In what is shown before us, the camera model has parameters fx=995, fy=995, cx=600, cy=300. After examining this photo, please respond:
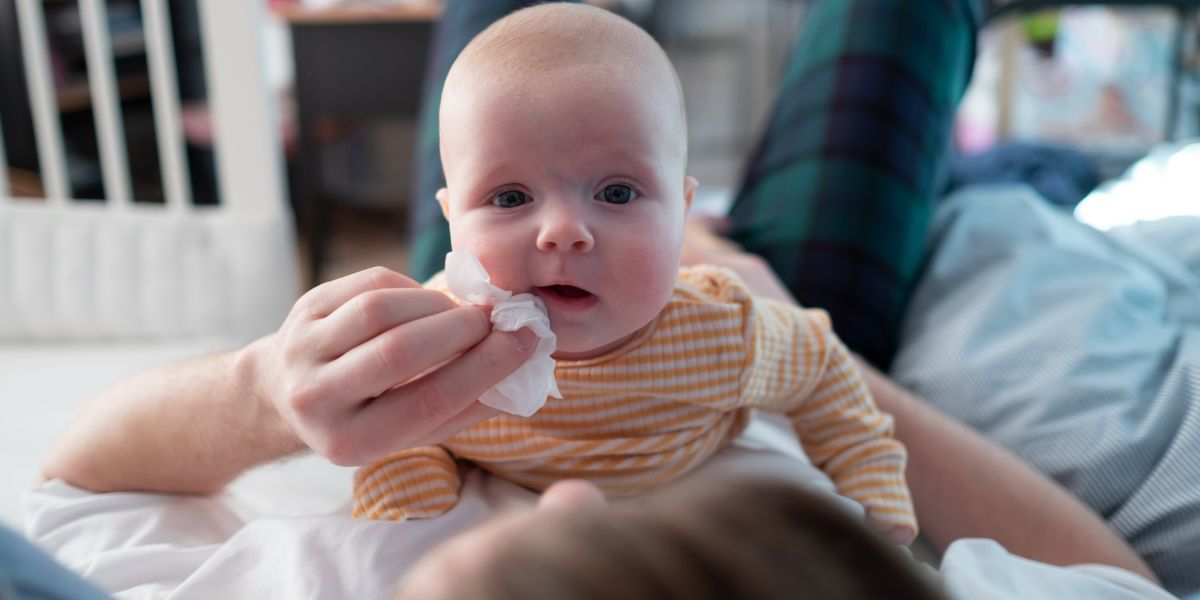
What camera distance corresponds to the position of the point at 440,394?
1.39 ft

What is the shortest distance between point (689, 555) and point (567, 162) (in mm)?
219

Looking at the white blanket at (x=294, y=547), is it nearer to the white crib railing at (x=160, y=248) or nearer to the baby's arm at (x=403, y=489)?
Answer: the baby's arm at (x=403, y=489)

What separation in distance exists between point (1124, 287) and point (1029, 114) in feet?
6.20

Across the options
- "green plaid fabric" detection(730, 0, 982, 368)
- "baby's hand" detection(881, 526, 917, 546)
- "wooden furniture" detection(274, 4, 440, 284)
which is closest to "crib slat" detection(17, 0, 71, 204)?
"wooden furniture" detection(274, 4, 440, 284)

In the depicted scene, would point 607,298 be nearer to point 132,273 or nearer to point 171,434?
point 171,434

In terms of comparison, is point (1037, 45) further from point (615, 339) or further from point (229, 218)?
point (615, 339)

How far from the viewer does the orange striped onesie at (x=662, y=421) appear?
53cm

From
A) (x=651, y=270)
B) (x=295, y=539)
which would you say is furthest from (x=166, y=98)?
(x=651, y=270)

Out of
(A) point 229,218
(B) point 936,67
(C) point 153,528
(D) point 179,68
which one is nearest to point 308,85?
(D) point 179,68

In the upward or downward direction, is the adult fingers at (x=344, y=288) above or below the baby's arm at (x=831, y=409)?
above

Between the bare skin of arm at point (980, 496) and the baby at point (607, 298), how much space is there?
3.8 inches

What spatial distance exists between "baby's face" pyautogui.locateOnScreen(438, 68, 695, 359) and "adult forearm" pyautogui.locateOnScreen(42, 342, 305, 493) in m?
0.17

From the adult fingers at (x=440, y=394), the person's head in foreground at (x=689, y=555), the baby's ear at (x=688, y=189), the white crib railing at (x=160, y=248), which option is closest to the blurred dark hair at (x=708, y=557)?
the person's head in foreground at (x=689, y=555)

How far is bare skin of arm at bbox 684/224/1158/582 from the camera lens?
63 centimetres
